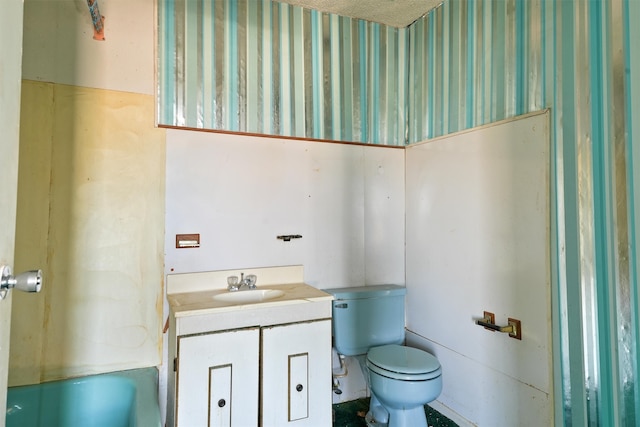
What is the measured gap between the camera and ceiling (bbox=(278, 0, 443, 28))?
2.21 metres

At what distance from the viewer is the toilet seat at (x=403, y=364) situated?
1.76 m

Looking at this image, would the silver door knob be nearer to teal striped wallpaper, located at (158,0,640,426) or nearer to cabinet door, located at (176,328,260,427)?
cabinet door, located at (176,328,260,427)

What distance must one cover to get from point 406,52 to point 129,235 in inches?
87.7

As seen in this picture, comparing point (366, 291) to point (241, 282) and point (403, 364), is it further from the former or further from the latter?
point (241, 282)

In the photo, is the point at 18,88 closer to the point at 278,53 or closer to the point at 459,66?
the point at 278,53

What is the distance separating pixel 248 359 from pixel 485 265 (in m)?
1.34

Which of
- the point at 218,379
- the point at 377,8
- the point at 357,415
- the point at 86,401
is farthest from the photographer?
the point at 377,8

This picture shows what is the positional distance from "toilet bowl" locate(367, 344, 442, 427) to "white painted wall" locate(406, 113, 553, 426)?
0.28 m

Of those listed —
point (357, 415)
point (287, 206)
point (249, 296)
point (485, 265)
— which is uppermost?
point (287, 206)

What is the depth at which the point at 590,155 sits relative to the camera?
138 centimetres

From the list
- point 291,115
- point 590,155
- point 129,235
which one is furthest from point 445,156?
point 129,235

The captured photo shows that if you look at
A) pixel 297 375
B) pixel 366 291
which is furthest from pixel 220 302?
pixel 366 291

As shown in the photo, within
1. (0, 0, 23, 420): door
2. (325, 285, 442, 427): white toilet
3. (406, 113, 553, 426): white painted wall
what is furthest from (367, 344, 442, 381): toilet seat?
(0, 0, 23, 420): door

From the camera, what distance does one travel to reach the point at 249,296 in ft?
6.37
